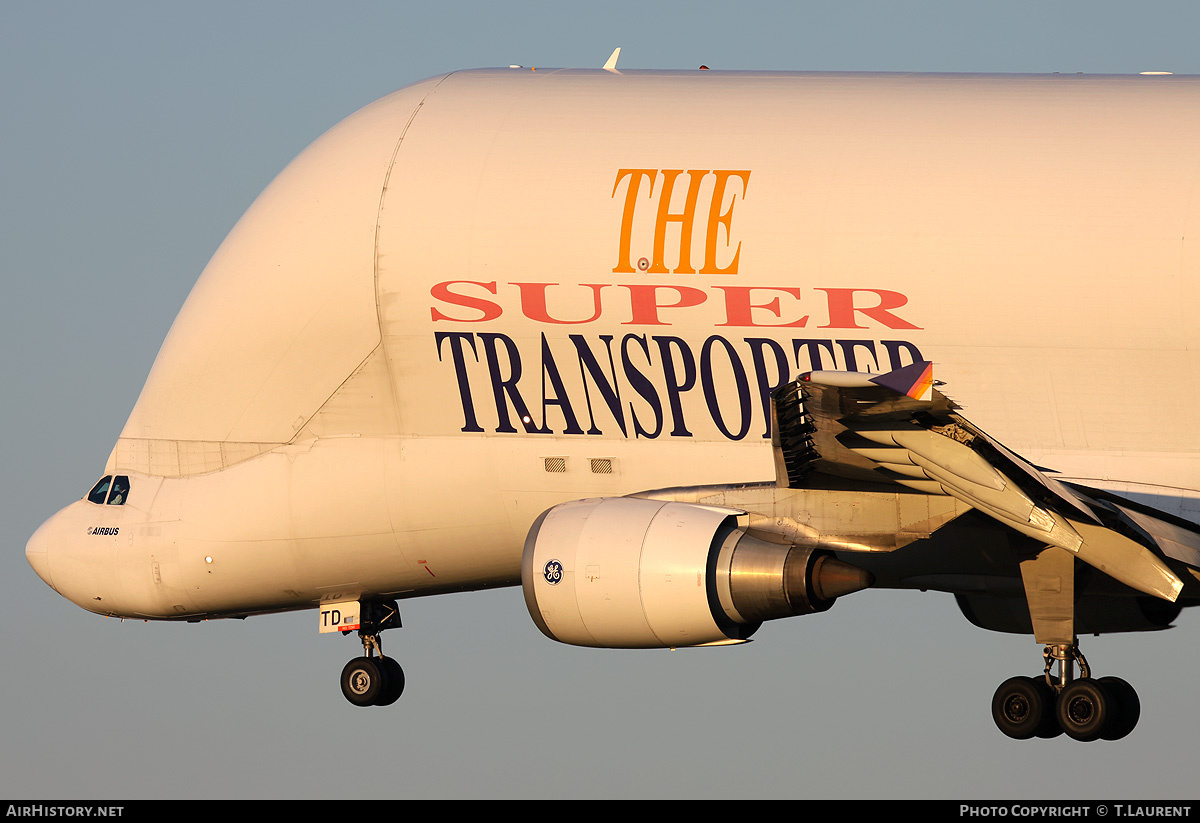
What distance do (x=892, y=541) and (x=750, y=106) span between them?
644 centimetres

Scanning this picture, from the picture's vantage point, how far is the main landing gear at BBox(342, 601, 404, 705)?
3266 cm

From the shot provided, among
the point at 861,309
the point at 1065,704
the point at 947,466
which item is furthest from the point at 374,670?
the point at 947,466

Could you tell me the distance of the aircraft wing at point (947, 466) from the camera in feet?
72.3

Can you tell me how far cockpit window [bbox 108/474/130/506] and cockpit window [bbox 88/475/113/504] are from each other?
0.36 ft

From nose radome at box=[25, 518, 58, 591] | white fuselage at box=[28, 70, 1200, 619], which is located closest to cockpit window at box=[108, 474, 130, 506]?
white fuselage at box=[28, 70, 1200, 619]

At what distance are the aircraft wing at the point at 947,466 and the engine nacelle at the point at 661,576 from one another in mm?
1127

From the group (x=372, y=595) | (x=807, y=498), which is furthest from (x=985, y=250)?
(x=372, y=595)

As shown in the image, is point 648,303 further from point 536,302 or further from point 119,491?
point 119,491

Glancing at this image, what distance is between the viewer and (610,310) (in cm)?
2864

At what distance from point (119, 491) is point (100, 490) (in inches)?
15.6

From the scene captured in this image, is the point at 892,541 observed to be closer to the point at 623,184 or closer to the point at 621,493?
the point at 621,493

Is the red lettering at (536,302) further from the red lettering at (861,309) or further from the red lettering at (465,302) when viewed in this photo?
the red lettering at (861,309)

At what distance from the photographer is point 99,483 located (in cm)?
3250

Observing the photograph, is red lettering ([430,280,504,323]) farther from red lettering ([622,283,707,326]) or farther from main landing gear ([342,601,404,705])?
main landing gear ([342,601,404,705])
